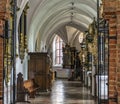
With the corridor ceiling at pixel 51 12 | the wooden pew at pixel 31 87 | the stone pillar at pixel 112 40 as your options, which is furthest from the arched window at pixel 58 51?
the stone pillar at pixel 112 40

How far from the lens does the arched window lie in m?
43.8

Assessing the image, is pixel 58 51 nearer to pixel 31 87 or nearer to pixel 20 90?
pixel 31 87

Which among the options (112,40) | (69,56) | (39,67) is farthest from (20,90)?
(69,56)

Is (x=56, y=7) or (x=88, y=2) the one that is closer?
(x=88, y=2)

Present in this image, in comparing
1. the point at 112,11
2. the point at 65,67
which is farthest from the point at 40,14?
the point at 65,67

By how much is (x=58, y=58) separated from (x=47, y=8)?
70.8ft

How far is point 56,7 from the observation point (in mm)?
24078

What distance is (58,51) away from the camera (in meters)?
44.1

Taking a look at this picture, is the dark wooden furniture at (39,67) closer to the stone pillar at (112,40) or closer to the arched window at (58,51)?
the stone pillar at (112,40)

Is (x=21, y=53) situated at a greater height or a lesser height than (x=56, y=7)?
lesser

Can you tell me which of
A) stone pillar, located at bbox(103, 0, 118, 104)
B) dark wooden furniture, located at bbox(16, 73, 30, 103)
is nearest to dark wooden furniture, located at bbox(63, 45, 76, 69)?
dark wooden furniture, located at bbox(16, 73, 30, 103)

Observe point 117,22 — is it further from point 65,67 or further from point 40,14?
point 65,67

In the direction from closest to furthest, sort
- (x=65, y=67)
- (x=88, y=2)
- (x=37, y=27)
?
(x=88, y=2)
(x=37, y=27)
(x=65, y=67)

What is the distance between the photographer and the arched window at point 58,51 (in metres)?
43.8
